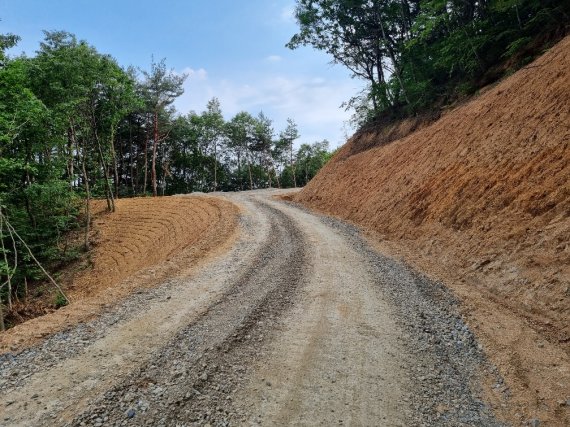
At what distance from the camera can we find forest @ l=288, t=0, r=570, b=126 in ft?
44.8

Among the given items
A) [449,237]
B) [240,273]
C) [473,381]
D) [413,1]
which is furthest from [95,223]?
[413,1]

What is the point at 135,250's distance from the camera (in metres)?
16.2

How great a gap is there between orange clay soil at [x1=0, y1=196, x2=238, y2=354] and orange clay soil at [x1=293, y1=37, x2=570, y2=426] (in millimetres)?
6179

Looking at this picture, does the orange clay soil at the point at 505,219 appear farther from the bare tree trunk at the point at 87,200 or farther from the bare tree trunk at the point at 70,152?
the bare tree trunk at the point at 70,152

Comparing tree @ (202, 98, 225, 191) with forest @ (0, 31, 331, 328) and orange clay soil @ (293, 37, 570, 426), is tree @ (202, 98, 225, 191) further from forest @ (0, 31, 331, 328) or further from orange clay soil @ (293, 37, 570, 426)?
orange clay soil @ (293, 37, 570, 426)

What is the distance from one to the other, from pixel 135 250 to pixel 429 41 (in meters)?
20.9

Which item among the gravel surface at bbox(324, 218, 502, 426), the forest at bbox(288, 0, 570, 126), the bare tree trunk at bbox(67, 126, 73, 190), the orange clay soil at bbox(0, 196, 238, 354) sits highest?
the forest at bbox(288, 0, 570, 126)

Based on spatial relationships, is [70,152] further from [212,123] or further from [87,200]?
[212,123]

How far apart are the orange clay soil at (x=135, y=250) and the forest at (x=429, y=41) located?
12.6 m

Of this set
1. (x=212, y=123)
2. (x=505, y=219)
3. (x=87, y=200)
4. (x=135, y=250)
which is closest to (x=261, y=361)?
(x=505, y=219)

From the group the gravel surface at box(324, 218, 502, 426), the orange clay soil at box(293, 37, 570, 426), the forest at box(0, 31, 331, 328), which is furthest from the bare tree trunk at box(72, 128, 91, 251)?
the gravel surface at box(324, 218, 502, 426)

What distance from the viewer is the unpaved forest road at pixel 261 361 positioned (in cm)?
352

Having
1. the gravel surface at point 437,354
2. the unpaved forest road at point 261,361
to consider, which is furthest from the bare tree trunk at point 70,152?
the gravel surface at point 437,354

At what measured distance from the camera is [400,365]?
4.39 metres
